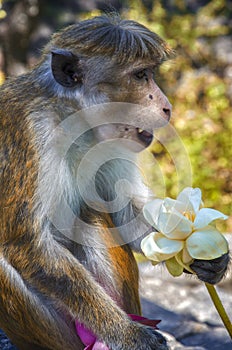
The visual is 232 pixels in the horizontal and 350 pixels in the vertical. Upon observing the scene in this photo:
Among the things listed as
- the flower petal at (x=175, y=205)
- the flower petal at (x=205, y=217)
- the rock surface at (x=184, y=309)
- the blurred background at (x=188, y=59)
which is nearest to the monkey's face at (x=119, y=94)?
the flower petal at (x=175, y=205)

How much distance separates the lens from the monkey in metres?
3.96

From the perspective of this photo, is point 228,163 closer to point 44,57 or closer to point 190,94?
point 190,94

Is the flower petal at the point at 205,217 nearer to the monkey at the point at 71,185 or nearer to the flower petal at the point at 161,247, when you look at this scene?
the flower petal at the point at 161,247

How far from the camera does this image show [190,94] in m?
9.59

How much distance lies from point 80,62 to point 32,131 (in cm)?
51

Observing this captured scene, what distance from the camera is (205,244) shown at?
10.9 ft

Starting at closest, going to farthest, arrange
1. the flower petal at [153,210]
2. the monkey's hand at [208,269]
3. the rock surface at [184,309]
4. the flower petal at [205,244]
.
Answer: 1. the flower petal at [205,244]
2. the flower petal at [153,210]
3. the monkey's hand at [208,269]
4. the rock surface at [184,309]

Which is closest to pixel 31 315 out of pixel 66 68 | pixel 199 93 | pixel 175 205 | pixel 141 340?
pixel 141 340

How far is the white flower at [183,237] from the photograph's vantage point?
333cm

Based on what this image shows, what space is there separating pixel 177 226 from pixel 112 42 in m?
1.29

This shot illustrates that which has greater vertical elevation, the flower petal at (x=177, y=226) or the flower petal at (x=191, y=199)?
the flower petal at (x=177, y=226)

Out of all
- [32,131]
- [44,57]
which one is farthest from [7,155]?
[44,57]

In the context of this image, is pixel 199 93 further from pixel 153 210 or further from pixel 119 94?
pixel 153 210

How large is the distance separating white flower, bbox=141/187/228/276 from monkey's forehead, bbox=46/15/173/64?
1047mm
